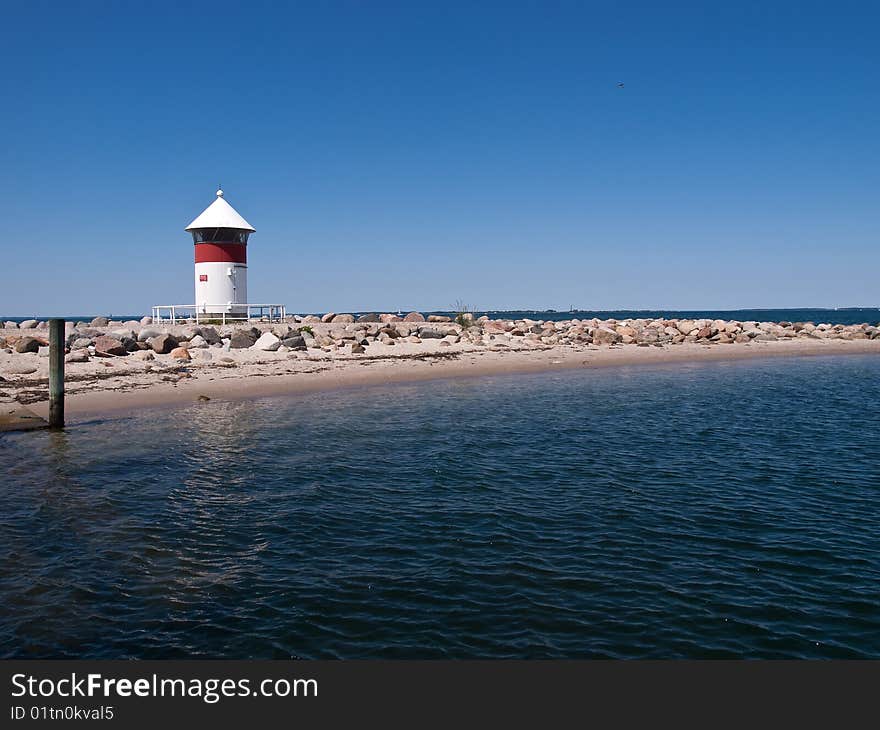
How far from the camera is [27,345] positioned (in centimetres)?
2666

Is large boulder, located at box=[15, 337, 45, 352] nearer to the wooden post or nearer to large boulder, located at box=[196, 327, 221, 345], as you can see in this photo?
large boulder, located at box=[196, 327, 221, 345]

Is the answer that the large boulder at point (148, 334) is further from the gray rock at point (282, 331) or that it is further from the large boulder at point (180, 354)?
the gray rock at point (282, 331)

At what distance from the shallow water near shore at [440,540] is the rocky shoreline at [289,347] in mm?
7141

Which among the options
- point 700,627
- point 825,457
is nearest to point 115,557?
point 700,627

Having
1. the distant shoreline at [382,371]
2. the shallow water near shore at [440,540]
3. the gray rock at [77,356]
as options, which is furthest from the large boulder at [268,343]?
the shallow water near shore at [440,540]

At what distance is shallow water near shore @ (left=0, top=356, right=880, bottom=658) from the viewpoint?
6.41 metres

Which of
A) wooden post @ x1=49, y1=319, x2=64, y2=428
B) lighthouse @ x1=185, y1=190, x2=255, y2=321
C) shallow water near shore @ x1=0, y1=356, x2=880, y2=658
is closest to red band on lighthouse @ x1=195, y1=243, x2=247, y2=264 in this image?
lighthouse @ x1=185, y1=190, x2=255, y2=321

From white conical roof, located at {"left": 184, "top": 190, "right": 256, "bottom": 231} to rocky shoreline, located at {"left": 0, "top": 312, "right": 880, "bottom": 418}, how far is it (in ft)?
21.2

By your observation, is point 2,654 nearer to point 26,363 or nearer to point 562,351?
point 26,363

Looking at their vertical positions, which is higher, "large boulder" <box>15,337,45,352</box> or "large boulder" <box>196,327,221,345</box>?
"large boulder" <box>196,327,221,345</box>

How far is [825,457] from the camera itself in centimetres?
1386

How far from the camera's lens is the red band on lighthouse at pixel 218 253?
1673 inches

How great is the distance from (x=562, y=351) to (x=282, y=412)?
21.8 metres

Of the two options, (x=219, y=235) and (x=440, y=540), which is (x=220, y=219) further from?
(x=440, y=540)
